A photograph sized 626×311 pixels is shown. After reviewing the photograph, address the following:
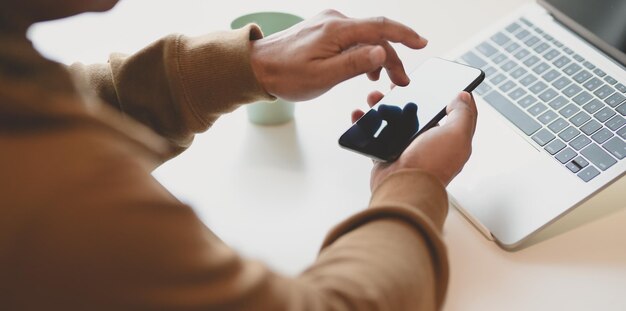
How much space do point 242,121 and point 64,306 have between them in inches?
18.1

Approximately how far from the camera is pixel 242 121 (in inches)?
30.6

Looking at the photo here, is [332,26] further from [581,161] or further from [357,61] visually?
[581,161]

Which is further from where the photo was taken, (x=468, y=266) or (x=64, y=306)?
(x=468, y=266)

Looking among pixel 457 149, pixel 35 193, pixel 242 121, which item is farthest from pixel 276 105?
pixel 35 193

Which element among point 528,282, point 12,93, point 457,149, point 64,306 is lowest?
point 528,282

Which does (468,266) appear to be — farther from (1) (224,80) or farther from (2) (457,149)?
(1) (224,80)

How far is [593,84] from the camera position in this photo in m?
0.72

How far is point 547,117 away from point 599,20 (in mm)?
158

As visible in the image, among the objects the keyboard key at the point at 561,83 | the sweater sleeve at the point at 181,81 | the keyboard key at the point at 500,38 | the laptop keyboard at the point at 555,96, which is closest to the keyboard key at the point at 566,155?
the laptop keyboard at the point at 555,96

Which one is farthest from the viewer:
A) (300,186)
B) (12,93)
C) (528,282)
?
(300,186)

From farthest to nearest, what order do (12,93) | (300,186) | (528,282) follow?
(300,186) < (528,282) < (12,93)

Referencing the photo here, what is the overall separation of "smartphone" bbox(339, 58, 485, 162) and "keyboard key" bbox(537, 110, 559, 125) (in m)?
0.09

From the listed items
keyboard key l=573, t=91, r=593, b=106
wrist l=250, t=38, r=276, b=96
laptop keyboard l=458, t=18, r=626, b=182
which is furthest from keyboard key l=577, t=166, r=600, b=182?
wrist l=250, t=38, r=276, b=96

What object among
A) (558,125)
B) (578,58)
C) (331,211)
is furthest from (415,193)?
(578,58)
